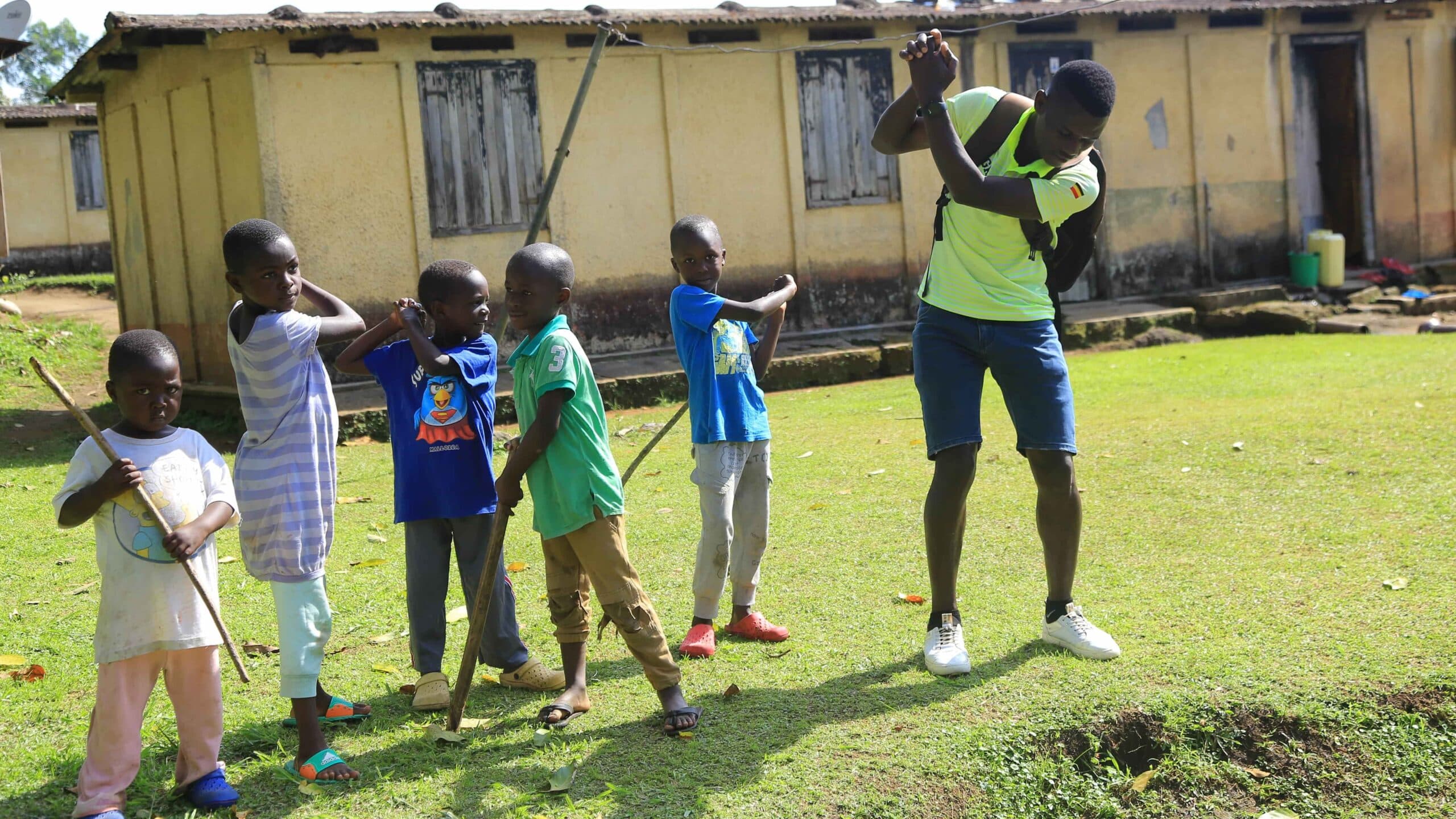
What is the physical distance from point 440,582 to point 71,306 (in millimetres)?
18051

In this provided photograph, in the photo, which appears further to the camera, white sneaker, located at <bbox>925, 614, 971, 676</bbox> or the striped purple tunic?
white sneaker, located at <bbox>925, 614, 971, 676</bbox>

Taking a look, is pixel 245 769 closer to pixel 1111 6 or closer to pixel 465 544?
pixel 465 544

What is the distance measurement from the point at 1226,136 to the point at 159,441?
14.3m

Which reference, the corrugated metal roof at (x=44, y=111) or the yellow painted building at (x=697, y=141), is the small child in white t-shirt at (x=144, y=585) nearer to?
the yellow painted building at (x=697, y=141)

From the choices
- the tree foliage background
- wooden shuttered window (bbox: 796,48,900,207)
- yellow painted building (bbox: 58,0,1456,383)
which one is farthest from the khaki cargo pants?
the tree foliage background

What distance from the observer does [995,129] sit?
401cm

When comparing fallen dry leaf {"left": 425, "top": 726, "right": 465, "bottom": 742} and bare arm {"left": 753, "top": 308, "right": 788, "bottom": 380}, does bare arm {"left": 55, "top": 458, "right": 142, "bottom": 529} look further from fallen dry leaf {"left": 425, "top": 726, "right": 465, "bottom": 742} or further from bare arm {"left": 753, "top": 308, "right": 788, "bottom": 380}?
bare arm {"left": 753, "top": 308, "right": 788, "bottom": 380}

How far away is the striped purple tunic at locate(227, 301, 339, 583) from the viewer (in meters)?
3.40

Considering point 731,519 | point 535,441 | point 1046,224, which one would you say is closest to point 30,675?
point 535,441

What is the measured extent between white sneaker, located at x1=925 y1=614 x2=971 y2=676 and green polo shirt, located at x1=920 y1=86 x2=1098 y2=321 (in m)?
0.98

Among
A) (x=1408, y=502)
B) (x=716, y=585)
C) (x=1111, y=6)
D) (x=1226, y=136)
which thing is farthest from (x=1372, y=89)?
(x=716, y=585)

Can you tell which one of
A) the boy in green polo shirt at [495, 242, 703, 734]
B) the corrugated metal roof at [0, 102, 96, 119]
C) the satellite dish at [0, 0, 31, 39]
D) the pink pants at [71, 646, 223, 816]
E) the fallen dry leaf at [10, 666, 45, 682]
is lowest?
the fallen dry leaf at [10, 666, 45, 682]

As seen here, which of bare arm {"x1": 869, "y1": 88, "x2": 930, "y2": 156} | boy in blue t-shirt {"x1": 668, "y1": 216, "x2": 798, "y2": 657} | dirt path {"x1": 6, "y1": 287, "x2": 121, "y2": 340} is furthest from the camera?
dirt path {"x1": 6, "y1": 287, "x2": 121, "y2": 340}

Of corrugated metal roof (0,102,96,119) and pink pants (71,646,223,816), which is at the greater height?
corrugated metal roof (0,102,96,119)
